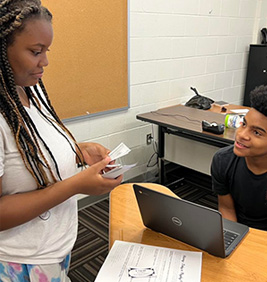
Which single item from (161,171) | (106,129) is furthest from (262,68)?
(106,129)

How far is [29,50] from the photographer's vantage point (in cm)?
80

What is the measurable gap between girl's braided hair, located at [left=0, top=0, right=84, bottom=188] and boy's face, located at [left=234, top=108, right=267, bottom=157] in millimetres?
872

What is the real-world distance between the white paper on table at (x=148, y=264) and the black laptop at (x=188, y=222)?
2.4 inches

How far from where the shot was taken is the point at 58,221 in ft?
3.10

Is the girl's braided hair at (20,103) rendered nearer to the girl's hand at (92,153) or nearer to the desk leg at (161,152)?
the girl's hand at (92,153)

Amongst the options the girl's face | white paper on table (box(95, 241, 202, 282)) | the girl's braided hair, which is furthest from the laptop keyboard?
the girl's face

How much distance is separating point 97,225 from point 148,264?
164 cm

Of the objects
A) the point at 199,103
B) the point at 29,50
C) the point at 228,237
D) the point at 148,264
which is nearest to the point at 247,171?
the point at 228,237

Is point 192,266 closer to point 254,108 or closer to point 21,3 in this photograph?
point 254,108

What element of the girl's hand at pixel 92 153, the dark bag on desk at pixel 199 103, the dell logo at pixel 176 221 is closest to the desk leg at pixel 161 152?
the dark bag on desk at pixel 199 103

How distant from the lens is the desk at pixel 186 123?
2344 millimetres

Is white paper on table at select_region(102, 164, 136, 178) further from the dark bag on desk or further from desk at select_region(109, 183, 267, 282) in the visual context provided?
the dark bag on desk

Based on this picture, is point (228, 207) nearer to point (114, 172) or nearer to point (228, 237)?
point (228, 237)

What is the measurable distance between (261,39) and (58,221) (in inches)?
155
